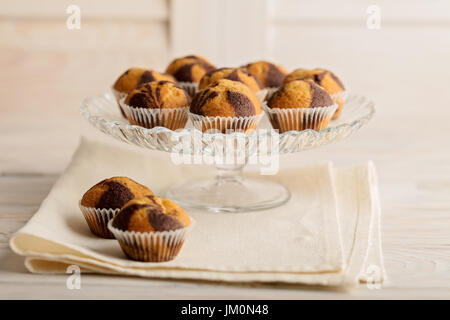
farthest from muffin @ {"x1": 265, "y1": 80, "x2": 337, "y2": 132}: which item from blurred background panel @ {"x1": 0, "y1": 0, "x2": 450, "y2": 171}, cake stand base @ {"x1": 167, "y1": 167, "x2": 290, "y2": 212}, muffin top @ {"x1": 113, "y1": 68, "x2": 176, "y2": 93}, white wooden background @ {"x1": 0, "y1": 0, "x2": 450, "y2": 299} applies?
blurred background panel @ {"x1": 0, "y1": 0, "x2": 450, "y2": 171}

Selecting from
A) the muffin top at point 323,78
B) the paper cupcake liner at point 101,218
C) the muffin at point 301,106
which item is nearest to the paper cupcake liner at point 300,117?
the muffin at point 301,106

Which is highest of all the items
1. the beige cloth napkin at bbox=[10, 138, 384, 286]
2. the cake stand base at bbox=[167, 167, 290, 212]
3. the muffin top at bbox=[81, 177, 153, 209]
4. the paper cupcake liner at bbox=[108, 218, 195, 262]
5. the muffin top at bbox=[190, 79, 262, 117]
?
the muffin top at bbox=[190, 79, 262, 117]

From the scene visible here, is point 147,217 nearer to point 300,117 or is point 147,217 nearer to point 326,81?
point 300,117

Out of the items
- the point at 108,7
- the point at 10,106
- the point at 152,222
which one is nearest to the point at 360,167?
the point at 152,222

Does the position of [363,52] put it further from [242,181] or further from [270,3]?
[242,181]

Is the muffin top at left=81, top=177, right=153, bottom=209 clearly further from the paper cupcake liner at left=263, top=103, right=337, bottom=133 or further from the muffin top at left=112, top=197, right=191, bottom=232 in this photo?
the paper cupcake liner at left=263, top=103, right=337, bottom=133

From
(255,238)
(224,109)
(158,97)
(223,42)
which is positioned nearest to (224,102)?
(224,109)

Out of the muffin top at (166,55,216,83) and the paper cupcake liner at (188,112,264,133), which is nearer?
the paper cupcake liner at (188,112,264,133)
